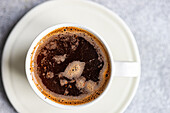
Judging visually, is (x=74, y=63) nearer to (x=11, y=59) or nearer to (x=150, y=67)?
(x=11, y=59)

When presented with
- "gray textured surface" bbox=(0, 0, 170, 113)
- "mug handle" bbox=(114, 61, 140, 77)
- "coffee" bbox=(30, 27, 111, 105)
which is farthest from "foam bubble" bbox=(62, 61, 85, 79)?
"gray textured surface" bbox=(0, 0, 170, 113)

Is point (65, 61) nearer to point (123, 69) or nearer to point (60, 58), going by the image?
point (60, 58)

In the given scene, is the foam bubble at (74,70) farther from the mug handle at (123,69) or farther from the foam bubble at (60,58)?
the mug handle at (123,69)

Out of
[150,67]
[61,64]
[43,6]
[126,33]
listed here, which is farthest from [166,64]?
[43,6]

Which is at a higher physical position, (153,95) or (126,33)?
(126,33)

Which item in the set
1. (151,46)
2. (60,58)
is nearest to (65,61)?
(60,58)
